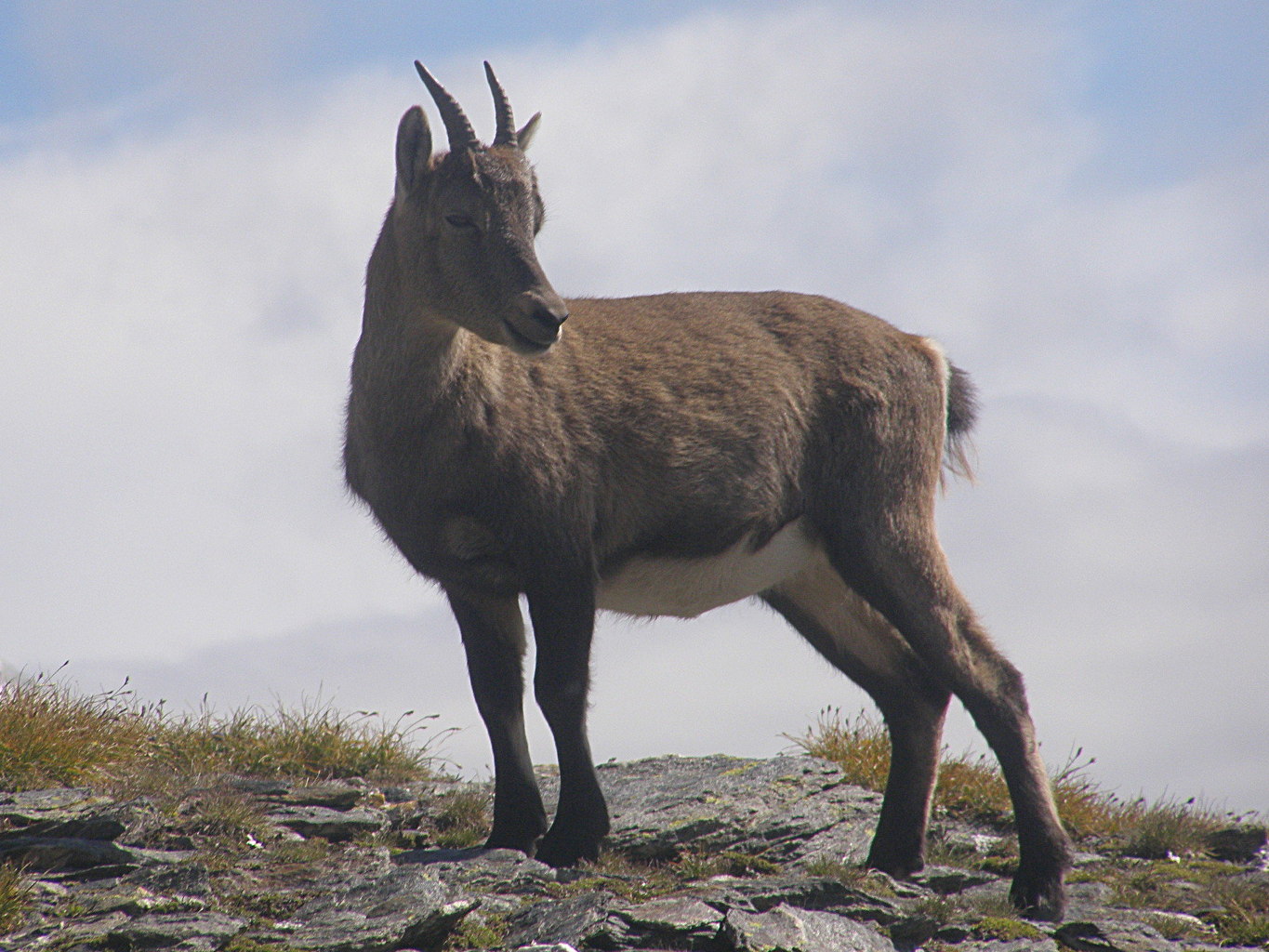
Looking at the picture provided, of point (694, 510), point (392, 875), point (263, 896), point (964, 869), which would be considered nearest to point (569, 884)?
point (392, 875)

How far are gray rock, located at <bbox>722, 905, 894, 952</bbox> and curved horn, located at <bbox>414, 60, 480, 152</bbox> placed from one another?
12.5 ft

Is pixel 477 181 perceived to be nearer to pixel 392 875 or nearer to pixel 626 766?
pixel 392 875

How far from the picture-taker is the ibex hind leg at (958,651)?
6.95m

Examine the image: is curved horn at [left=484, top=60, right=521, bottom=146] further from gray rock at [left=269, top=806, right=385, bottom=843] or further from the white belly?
gray rock at [left=269, top=806, right=385, bottom=843]

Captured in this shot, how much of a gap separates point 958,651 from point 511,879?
8.76 ft

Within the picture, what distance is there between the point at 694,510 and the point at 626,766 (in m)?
3.23

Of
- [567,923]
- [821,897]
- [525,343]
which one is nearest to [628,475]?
[525,343]

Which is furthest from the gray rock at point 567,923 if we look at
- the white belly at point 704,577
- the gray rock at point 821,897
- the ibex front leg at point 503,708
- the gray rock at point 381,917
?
the white belly at point 704,577

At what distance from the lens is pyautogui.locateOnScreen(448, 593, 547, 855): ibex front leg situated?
684 cm

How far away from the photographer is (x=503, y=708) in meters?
6.88

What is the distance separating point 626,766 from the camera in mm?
9594

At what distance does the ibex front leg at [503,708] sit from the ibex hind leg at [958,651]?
1815mm

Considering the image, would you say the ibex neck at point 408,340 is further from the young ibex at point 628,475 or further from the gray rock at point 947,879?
the gray rock at point 947,879

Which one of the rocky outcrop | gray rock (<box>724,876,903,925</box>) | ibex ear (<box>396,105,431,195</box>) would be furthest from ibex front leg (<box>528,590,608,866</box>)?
ibex ear (<box>396,105,431,195</box>)
